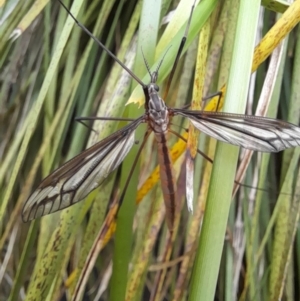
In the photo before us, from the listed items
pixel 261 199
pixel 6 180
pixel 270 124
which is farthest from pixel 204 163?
pixel 6 180

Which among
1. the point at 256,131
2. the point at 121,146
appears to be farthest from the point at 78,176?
the point at 256,131

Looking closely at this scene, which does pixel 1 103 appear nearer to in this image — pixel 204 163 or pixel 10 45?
pixel 10 45

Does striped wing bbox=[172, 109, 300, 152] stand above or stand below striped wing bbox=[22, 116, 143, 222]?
above

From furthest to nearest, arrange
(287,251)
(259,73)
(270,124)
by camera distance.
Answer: (259,73)
(287,251)
(270,124)

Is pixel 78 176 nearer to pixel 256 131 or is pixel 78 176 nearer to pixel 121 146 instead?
pixel 121 146
